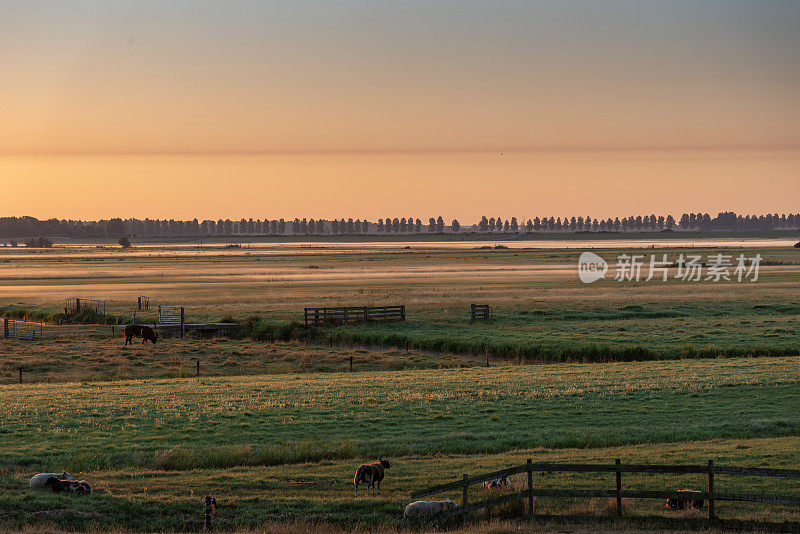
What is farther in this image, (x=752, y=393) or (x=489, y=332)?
(x=489, y=332)

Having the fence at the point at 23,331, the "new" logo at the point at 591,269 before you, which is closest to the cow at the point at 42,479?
the fence at the point at 23,331

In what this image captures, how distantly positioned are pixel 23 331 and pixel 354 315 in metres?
22.7

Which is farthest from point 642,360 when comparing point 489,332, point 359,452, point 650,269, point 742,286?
point 650,269

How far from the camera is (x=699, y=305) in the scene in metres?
68.4

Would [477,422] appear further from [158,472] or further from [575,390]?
[158,472]

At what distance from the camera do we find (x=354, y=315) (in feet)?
198

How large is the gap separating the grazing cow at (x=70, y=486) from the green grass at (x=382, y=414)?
2.89m

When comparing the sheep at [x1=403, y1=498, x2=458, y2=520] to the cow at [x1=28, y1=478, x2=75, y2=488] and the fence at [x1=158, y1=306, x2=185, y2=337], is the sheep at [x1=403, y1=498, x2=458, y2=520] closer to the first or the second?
the cow at [x1=28, y1=478, x2=75, y2=488]

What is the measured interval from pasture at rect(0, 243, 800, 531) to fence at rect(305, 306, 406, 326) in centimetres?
190

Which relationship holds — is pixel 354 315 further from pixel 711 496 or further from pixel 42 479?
pixel 711 496

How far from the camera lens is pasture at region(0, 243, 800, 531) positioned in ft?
56.7

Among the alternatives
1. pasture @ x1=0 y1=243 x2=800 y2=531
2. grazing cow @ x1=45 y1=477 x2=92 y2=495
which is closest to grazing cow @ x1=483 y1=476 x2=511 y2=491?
pasture @ x1=0 y1=243 x2=800 y2=531

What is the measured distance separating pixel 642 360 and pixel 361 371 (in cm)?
1458

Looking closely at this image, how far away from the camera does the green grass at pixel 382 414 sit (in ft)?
71.6
